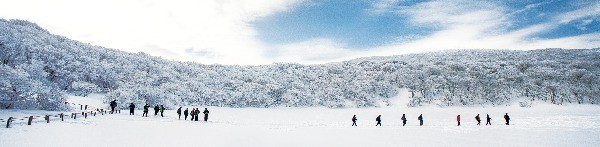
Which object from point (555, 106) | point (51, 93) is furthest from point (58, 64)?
point (555, 106)

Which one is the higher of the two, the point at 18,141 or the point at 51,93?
the point at 51,93

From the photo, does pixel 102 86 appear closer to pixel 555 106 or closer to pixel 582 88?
pixel 555 106

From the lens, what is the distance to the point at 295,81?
302 feet

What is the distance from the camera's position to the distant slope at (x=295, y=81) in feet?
187

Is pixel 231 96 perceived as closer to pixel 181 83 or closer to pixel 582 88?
pixel 181 83

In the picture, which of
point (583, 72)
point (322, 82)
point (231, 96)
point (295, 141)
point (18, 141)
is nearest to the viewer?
point (18, 141)

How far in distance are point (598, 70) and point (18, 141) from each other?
105 m

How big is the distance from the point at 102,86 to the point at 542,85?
79.8m

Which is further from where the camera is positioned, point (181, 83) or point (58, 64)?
point (181, 83)

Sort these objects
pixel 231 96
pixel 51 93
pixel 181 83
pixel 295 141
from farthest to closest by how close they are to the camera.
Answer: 1. pixel 181 83
2. pixel 231 96
3. pixel 51 93
4. pixel 295 141

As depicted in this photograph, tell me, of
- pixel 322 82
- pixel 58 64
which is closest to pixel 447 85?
pixel 322 82

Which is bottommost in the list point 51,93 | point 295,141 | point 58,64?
point 295,141

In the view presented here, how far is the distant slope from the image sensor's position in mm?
56875

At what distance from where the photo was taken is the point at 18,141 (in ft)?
48.6
